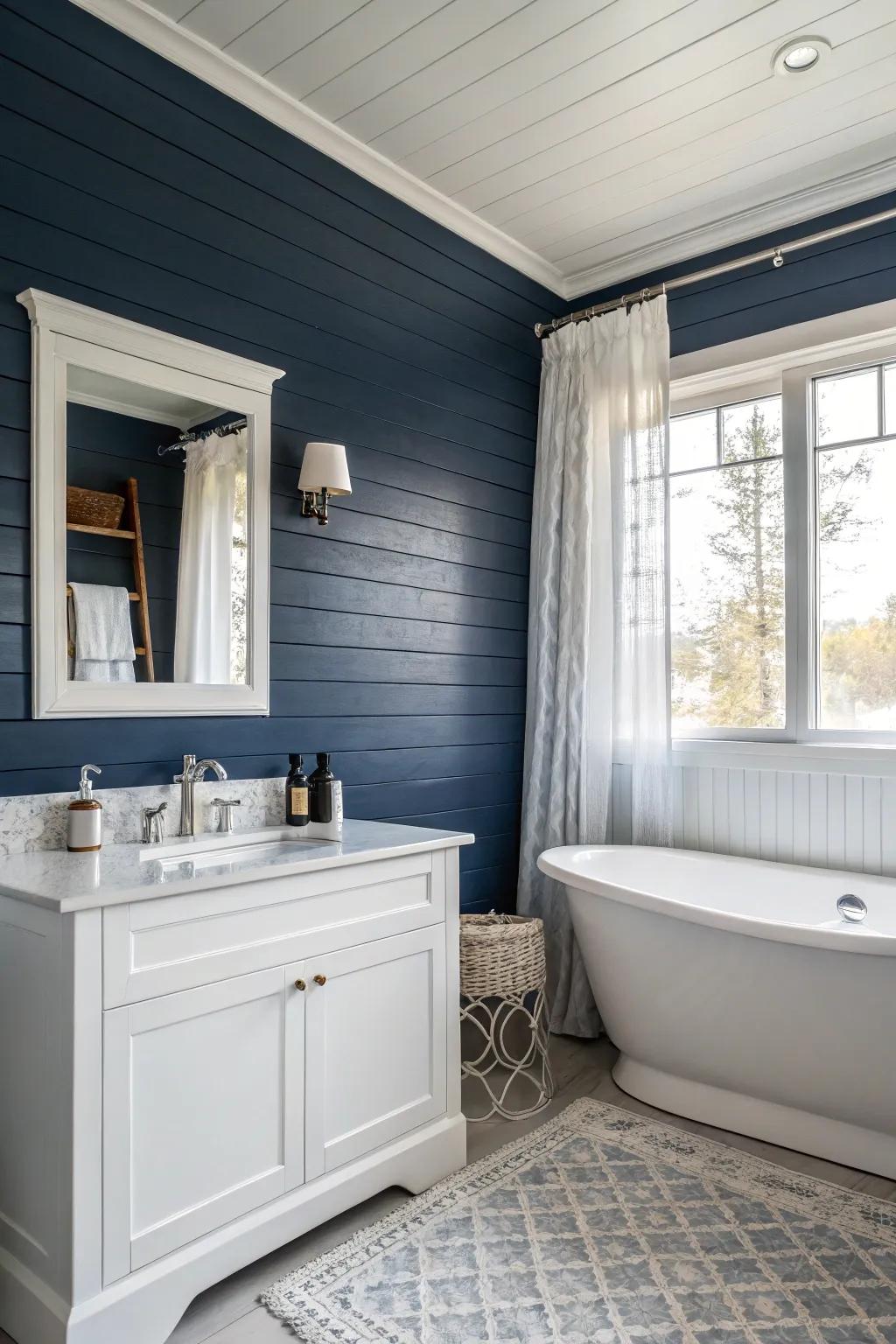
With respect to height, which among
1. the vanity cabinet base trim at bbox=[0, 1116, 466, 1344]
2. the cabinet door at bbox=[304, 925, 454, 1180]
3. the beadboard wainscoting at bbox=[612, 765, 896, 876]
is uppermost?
the beadboard wainscoting at bbox=[612, 765, 896, 876]

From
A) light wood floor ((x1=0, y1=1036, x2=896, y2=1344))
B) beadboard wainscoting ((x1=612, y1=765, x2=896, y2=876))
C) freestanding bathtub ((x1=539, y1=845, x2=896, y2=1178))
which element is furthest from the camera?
beadboard wainscoting ((x1=612, y1=765, x2=896, y2=876))

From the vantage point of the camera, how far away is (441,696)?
3.15 metres

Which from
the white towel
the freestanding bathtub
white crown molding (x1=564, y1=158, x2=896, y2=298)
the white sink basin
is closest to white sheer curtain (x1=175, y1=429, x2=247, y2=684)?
the white towel

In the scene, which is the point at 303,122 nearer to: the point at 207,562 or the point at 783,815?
the point at 207,562

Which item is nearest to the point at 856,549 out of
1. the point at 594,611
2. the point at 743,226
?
the point at 594,611

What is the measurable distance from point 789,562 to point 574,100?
160cm

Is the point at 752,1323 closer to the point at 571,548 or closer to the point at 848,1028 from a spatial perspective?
the point at 848,1028

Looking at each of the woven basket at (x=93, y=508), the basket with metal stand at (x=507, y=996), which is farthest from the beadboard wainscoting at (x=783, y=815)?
the woven basket at (x=93, y=508)

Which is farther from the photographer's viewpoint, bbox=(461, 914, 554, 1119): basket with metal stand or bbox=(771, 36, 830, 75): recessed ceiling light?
bbox=(461, 914, 554, 1119): basket with metal stand

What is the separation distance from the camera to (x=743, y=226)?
3.17 meters

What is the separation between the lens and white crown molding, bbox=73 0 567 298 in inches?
88.1

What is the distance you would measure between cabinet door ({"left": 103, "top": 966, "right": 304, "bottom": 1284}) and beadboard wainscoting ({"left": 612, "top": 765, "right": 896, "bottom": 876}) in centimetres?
175

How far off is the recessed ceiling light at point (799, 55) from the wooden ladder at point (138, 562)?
6.48 feet

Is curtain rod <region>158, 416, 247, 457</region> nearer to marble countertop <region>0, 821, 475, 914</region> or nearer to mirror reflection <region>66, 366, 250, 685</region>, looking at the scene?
mirror reflection <region>66, 366, 250, 685</region>
